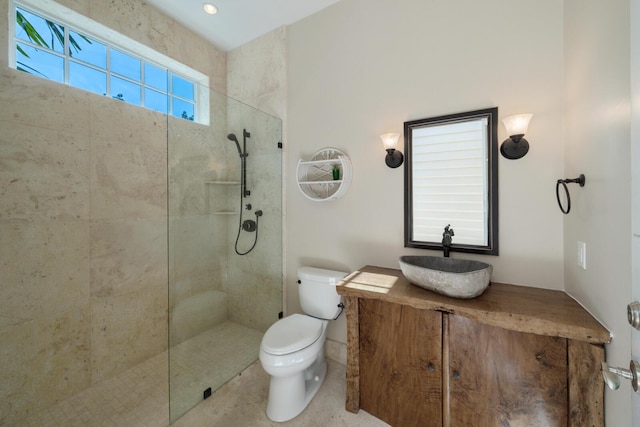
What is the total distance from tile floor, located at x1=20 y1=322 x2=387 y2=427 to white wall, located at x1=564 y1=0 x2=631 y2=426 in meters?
1.27

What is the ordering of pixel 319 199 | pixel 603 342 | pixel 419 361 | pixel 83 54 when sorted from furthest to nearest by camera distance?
pixel 319 199
pixel 83 54
pixel 419 361
pixel 603 342

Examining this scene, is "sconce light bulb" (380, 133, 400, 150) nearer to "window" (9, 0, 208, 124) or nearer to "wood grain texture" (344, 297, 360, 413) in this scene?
"wood grain texture" (344, 297, 360, 413)

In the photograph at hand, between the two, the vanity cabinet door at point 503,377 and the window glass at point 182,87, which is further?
the window glass at point 182,87

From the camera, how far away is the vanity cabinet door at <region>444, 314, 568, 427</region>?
1024 millimetres

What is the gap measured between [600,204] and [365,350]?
4.26 feet

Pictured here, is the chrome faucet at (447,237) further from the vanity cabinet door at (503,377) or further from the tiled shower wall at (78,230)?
the tiled shower wall at (78,230)

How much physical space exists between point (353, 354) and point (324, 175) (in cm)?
132

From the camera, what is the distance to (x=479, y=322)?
112 cm

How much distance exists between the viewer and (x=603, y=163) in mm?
912

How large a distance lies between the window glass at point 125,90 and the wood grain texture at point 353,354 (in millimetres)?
2301

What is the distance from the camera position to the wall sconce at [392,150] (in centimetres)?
165

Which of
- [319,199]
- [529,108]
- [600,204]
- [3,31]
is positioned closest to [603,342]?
[600,204]

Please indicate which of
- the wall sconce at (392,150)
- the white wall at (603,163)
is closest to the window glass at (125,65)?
the wall sconce at (392,150)

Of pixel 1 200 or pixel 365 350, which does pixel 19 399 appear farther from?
pixel 365 350
